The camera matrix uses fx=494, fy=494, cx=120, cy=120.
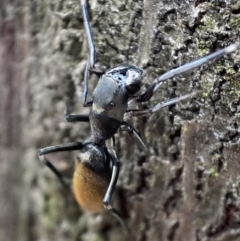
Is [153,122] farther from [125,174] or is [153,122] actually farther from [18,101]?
[18,101]

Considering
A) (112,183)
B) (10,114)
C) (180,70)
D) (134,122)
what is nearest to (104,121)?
(134,122)

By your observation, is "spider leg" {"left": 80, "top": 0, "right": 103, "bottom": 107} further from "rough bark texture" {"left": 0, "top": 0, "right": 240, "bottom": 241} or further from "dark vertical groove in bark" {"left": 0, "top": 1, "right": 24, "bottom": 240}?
"dark vertical groove in bark" {"left": 0, "top": 1, "right": 24, "bottom": 240}

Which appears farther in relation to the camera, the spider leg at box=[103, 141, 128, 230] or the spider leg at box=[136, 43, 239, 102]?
the spider leg at box=[103, 141, 128, 230]

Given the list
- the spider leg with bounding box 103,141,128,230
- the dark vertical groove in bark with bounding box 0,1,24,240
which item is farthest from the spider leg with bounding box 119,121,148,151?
the dark vertical groove in bark with bounding box 0,1,24,240

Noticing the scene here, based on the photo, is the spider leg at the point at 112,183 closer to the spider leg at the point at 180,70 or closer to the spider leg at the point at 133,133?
the spider leg at the point at 133,133

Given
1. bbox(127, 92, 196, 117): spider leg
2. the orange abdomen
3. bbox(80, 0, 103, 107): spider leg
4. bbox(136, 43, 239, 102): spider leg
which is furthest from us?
the orange abdomen

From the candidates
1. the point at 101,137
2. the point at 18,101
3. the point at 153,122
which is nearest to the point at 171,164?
the point at 153,122
